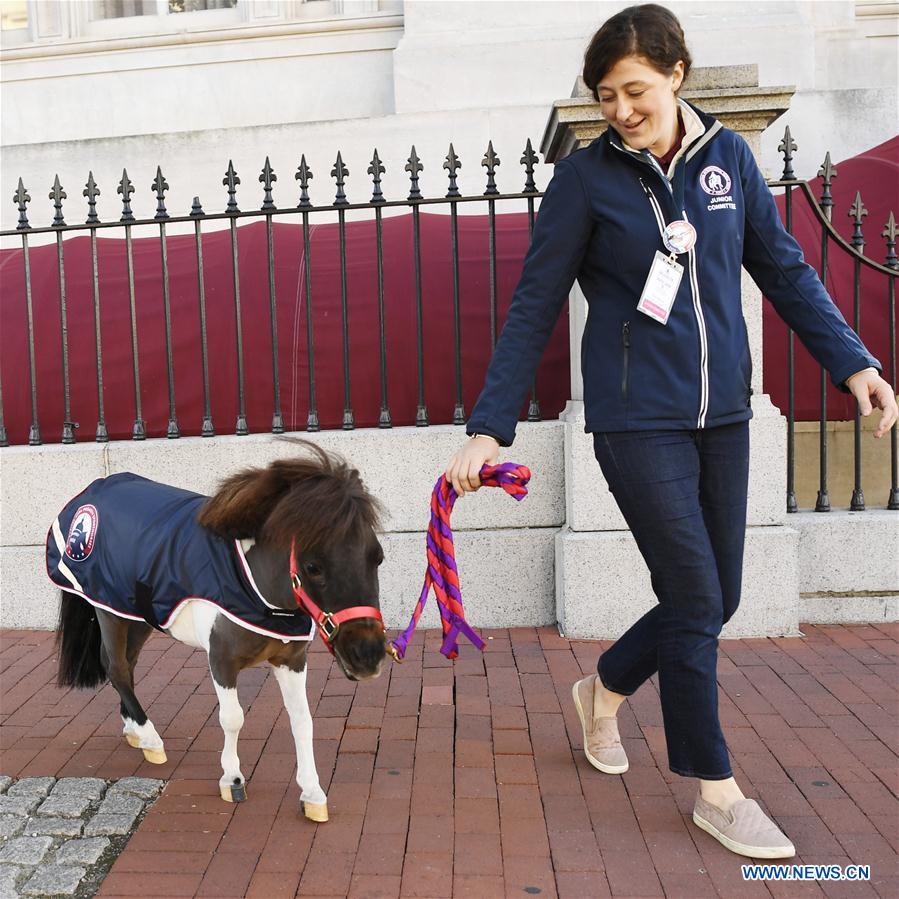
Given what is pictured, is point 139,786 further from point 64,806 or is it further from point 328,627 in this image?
point 328,627

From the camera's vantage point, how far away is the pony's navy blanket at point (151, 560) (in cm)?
312

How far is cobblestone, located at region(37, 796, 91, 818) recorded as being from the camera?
11.0 feet

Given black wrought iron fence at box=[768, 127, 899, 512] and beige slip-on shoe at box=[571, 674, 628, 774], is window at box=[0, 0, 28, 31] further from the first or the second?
beige slip-on shoe at box=[571, 674, 628, 774]

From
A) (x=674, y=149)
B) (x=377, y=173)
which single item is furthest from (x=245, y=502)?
(x=377, y=173)

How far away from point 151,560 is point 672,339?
5.98 ft

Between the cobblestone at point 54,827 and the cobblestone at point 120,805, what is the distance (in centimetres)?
9

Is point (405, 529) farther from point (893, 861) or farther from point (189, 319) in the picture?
point (893, 861)

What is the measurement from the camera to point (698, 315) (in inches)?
114

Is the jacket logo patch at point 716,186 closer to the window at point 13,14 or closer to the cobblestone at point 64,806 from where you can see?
the cobblestone at point 64,806

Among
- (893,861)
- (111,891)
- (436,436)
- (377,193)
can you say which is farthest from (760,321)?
(111,891)

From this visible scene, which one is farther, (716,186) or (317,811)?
(317,811)

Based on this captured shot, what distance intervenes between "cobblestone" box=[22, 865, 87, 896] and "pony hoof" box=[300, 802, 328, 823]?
685 millimetres

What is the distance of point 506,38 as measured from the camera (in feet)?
26.1

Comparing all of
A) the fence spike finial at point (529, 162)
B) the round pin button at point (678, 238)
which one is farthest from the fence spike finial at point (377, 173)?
the round pin button at point (678, 238)
